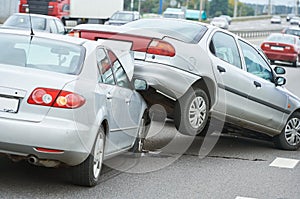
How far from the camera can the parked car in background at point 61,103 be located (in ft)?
22.8

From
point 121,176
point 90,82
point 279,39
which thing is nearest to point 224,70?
point 121,176

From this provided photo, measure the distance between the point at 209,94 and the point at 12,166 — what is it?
2.86m

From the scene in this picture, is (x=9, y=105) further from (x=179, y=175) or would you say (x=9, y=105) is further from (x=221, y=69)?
(x=221, y=69)

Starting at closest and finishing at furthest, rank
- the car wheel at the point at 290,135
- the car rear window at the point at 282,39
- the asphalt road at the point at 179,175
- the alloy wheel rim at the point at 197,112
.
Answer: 1. the asphalt road at the point at 179,175
2. the alloy wheel rim at the point at 197,112
3. the car wheel at the point at 290,135
4. the car rear window at the point at 282,39

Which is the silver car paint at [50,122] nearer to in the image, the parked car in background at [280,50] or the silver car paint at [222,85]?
the silver car paint at [222,85]

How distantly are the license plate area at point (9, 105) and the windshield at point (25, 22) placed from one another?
62.6ft

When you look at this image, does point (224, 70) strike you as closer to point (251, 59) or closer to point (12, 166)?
point (251, 59)

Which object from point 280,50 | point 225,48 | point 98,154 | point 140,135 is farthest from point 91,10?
point 98,154

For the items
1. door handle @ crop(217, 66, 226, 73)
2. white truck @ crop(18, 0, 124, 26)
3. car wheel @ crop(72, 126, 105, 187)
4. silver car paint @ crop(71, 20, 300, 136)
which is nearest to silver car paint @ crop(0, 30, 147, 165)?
car wheel @ crop(72, 126, 105, 187)

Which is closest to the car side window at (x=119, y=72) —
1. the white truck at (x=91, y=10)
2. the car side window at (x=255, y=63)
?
the car side window at (x=255, y=63)

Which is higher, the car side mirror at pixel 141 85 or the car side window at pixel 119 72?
the car side window at pixel 119 72

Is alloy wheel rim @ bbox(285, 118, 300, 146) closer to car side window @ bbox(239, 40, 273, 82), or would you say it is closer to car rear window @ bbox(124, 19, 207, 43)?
car side window @ bbox(239, 40, 273, 82)

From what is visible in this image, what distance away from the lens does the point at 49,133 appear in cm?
693

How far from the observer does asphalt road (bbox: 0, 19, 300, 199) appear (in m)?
7.64
